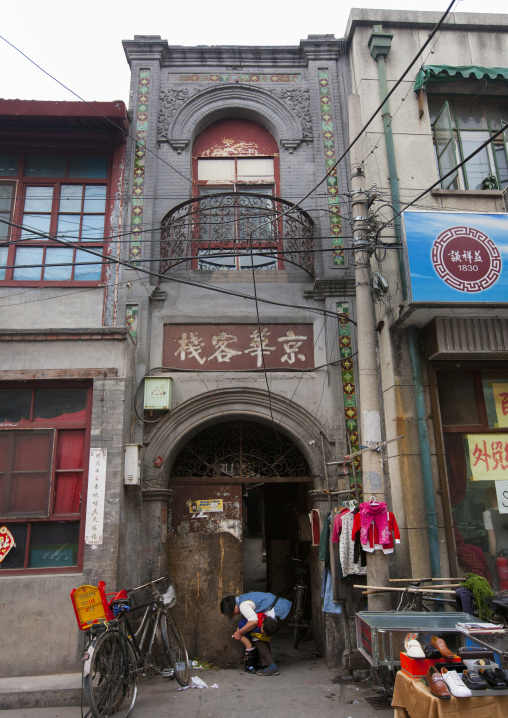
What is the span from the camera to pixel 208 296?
843 centimetres

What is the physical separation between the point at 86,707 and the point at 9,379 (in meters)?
4.17

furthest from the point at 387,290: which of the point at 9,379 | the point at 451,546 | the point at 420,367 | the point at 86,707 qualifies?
the point at 86,707

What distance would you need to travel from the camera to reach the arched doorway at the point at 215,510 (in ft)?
25.7

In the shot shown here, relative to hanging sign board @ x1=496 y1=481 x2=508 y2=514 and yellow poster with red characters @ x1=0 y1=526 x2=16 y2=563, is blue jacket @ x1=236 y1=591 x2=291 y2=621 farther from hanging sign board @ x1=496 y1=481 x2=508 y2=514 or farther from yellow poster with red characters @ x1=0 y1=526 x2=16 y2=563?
hanging sign board @ x1=496 y1=481 x2=508 y2=514

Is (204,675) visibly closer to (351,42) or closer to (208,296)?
(208,296)

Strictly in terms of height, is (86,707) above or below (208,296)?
below

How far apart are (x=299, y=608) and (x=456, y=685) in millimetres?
5436

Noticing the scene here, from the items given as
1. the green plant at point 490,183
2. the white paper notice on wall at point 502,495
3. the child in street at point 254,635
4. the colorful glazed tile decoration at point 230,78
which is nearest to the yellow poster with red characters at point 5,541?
the child in street at point 254,635

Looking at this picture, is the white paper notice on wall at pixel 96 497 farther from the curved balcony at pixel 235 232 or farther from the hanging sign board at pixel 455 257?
the hanging sign board at pixel 455 257

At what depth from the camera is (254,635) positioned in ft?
23.1

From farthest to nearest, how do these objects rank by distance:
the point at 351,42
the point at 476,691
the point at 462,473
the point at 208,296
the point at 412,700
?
the point at 351,42, the point at 208,296, the point at 462,473, the point at 412,700, the point at 476,691

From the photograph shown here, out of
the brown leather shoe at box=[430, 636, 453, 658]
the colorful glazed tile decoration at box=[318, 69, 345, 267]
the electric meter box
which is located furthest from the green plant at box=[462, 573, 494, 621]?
the colorful glazed tile decoration at box=[318, 69, 345, 267]

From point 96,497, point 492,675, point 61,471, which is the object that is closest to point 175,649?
point 96,497

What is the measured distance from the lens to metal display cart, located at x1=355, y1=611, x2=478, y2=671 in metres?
4.75
